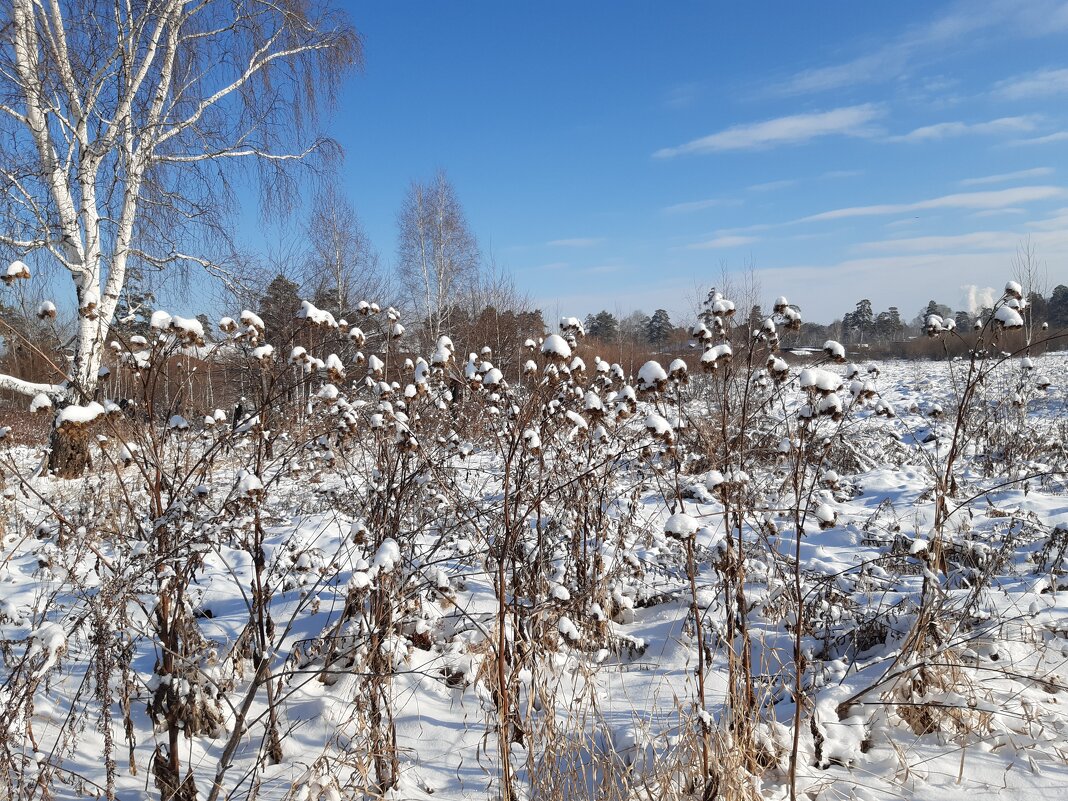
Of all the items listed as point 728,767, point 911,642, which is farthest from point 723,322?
point 728,767

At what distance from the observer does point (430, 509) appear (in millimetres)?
3705

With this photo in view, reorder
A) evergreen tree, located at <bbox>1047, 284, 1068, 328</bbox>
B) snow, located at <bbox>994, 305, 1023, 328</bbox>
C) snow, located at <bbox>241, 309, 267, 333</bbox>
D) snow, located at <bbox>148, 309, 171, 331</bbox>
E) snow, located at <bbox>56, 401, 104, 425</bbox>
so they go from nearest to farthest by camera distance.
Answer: snow, located at <bbox>56, 401, 104, 425</bbox> → snow, located at <bbox>148, 309, 171, 331</bbox> → snow, located at <bbox>241, 309, 267, 333</bbox> → snow, located at <bbox>994, 305, 1023, 328</bbox> → evergreen tree, located at <bbox>1047, 284, 1068, 328</bbox>

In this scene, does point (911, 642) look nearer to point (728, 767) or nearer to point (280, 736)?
point (728, 767)

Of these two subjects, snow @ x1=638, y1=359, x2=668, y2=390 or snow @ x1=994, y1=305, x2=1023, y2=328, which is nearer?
snow @ x1=638, y1=359, x2=668, y2=390

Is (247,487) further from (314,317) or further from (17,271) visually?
(17,271)

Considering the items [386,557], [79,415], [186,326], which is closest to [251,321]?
[186,326]

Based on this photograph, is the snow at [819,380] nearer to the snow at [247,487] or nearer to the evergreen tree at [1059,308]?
the snow at [247,487]

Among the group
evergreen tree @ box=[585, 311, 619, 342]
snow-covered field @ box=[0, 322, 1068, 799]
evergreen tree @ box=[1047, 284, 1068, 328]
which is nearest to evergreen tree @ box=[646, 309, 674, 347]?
evergreen tree @ box=[585, 311, 619, 342]

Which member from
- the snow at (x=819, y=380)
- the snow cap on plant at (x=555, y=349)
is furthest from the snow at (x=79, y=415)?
the snow at (x=819, y=380)

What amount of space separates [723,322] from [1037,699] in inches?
79.1

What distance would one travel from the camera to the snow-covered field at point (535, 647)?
195cm

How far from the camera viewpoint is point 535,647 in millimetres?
2477

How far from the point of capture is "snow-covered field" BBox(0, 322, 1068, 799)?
6.40ft

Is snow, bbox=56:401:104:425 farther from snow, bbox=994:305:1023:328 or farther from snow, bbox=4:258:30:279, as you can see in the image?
snow, bbox=994:305:1023:328
